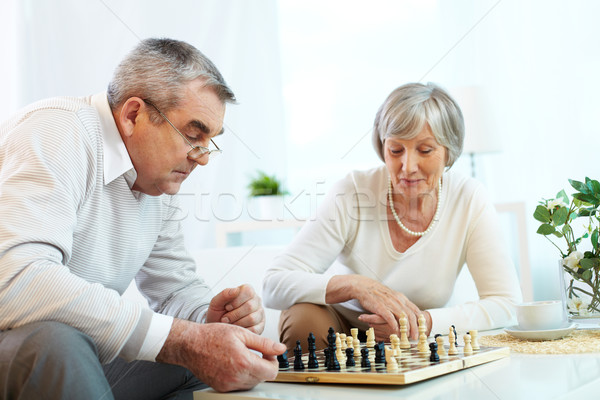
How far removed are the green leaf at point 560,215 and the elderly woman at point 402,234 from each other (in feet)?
1.23

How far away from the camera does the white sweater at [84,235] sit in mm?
944

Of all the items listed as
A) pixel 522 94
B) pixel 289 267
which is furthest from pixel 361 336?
pixel 522 94

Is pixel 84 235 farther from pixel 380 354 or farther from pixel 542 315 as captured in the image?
pixel 542 315

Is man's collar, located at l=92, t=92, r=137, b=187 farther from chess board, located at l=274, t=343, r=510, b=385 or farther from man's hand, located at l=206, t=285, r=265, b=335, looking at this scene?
chess board, located at l=274, t=343, r=510, b=385

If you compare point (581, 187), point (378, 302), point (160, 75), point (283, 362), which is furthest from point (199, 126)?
point (581, 187)

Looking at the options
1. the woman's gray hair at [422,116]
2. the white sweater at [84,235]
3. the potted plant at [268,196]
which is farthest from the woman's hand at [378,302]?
the potted plant at [268,196]

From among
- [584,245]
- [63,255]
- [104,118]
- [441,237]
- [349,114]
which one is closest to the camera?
[63,255]

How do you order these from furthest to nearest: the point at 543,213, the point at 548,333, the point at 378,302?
the point at 378,302
the point at 543,213
the point at 548,333

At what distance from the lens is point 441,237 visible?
1.85 meters

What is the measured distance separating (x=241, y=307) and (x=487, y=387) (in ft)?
1.89

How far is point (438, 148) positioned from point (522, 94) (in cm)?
171

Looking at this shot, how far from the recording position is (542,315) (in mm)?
1270

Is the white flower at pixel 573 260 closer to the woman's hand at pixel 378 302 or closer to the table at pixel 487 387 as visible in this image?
the table at pixel 487 387

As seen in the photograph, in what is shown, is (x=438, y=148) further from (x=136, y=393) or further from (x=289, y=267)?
(x=136, y=393)
